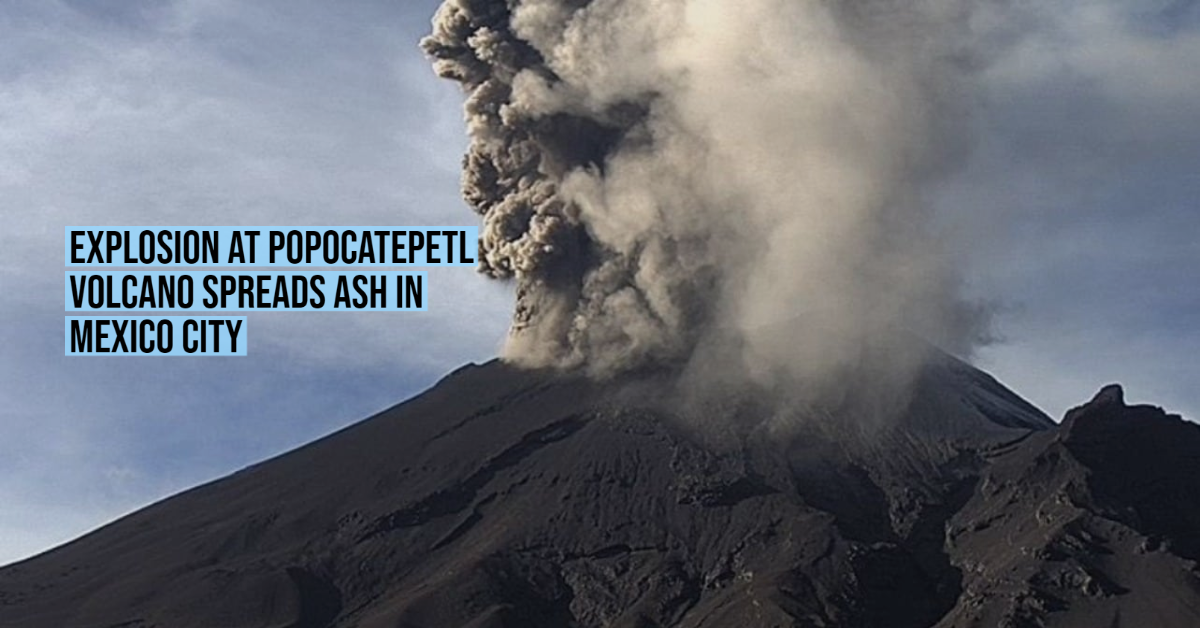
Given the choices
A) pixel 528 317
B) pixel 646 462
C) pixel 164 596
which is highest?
pixel 528 317

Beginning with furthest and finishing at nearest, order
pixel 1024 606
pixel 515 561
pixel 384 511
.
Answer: pixel 384 511 < pixel 515 561 < pixel 1024 606

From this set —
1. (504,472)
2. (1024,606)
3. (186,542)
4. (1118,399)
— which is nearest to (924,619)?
(1024,606)

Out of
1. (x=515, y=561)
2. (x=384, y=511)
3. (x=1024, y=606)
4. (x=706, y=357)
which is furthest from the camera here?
(x=706, y=357)

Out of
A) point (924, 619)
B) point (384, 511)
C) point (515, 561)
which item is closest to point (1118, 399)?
point (924, 619)

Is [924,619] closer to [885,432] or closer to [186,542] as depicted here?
[885,432]

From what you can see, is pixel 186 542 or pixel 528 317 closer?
pixel 186 542

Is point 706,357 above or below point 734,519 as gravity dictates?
above
